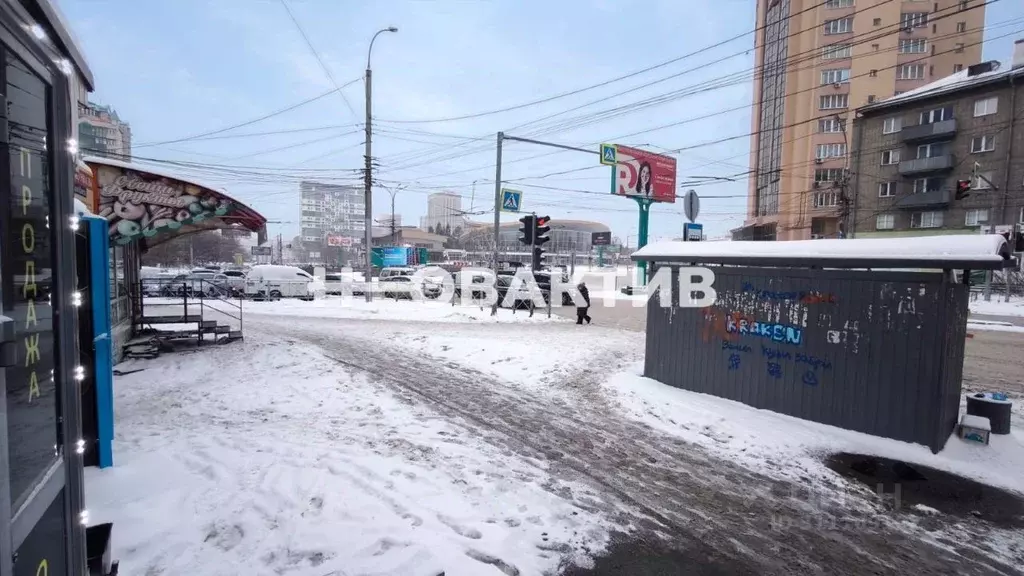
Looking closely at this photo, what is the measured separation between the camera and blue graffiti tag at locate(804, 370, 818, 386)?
270 inches

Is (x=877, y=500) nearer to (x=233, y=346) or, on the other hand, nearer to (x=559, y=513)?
(x=559, y=513)

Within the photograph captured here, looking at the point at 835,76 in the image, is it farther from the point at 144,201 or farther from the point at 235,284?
the point at 144,201

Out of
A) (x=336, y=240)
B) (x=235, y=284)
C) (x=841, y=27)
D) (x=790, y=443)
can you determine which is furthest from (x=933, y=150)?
(x=336, y=240)

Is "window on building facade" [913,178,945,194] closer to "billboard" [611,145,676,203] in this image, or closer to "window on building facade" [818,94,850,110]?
"window on building facade" [818,94,850,110]

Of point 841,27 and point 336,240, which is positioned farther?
point 336,240

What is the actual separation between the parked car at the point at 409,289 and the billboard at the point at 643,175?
13.7 m

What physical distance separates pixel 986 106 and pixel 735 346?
47.3 metres

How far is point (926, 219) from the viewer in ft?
139

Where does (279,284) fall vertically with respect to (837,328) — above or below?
below

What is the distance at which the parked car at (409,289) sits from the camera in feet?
87.2

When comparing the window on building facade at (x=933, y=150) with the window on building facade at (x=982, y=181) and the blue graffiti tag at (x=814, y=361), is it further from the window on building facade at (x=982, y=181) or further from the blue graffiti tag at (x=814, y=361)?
the blue graffiti tag at (x=814, y=361)

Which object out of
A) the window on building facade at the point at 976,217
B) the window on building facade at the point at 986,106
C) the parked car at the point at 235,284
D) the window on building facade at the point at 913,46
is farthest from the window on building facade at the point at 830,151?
the parked car at the point at 235,284

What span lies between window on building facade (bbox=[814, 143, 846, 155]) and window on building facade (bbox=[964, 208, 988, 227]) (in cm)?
1354

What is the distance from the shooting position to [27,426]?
70.6 inches
